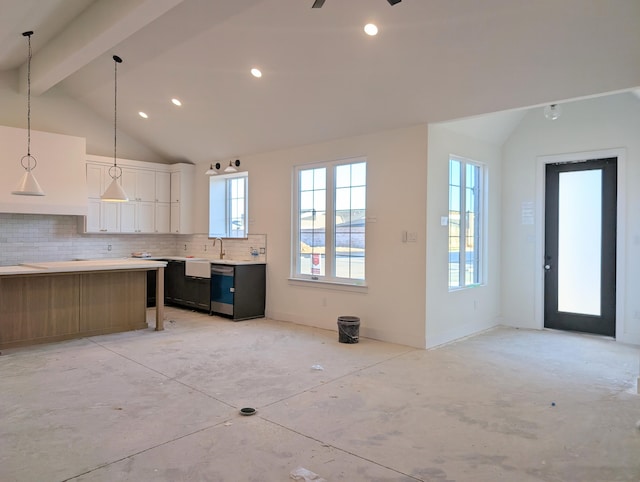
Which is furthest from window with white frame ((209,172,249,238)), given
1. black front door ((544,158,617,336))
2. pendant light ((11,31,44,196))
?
black front door ((544,158,617,336))

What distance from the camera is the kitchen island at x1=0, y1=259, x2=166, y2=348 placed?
5.03 m

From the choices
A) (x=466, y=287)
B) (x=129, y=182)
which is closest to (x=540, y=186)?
(x=466, y=287)

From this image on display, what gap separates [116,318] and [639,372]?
19.4ft

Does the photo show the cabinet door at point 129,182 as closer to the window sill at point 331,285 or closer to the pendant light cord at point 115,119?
the pendant light cord at point 115,119

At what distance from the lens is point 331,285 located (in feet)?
20.0

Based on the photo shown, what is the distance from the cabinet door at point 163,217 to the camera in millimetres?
8383

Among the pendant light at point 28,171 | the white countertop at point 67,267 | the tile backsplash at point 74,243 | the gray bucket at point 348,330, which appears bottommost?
the gray bucket at point 348,330

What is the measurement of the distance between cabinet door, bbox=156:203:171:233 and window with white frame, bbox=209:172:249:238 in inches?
38.6

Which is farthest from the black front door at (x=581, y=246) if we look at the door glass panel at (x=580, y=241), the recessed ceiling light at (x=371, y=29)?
the recessed ceiling light at (x=371, y=29)

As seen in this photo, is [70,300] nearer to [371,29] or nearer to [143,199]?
[143,199]

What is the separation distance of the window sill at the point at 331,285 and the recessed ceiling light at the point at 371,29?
9.58ft

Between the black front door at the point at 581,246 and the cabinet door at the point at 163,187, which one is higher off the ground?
the cabinet door at the point at 163,187

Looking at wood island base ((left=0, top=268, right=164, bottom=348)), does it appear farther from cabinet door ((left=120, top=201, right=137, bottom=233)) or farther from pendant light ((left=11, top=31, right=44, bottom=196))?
cabinet door ((left=120, top=201, right=137, bottom=233))

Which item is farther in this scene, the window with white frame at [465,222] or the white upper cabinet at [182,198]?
the white upper cabinet at [182,198]
